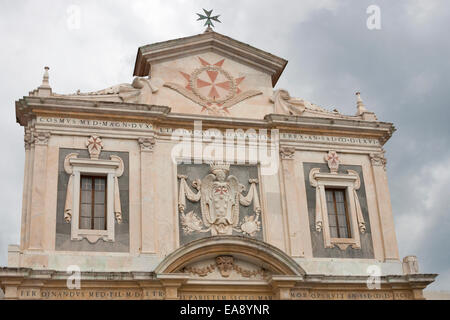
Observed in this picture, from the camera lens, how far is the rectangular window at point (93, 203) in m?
17.8

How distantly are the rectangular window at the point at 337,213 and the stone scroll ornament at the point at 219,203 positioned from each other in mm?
2214

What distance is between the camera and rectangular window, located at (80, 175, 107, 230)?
699 inches

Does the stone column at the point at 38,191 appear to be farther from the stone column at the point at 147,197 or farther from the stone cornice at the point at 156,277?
the stone column at the point at 147,197

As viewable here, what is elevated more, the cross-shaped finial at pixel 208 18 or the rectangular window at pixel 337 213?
the cross-shaped finial at pixel 208 18

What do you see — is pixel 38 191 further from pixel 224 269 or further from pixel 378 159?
pixel 378 159

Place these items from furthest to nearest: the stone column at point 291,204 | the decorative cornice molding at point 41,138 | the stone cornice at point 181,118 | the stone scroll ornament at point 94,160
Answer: the stone column at point 291,204
the stone cornice at point 181,118
the decorative cornice molding at point 41,138
the stone scroll ornament at point 94,160

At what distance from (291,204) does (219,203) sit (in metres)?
2.10

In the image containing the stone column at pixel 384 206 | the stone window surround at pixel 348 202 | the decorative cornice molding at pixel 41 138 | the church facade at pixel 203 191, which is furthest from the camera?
the stone column at pixel 384 206

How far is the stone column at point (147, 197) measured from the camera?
58.1ft

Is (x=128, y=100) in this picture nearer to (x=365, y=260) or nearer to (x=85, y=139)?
(x=85, y=139)

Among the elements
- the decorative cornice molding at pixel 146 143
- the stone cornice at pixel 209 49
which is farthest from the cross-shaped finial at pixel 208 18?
the decorative cornice molding at pixel 146 143

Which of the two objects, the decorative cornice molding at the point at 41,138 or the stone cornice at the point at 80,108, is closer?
the decorative cornice molding at the point at 41,138

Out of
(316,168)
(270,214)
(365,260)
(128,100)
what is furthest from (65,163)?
(365,260)

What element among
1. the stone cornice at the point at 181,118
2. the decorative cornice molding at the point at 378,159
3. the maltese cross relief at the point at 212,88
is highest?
the maltese cross relief at the point at 212,88
